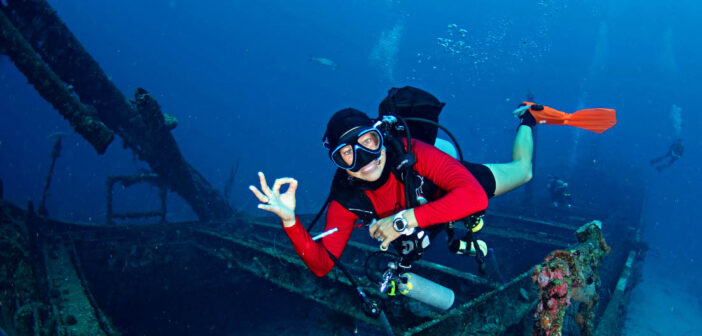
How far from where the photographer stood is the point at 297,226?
2.75 m

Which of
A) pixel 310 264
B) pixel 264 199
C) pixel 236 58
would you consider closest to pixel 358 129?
pixel 264 199

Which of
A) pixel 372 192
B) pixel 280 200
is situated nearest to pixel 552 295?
pixel 372 192

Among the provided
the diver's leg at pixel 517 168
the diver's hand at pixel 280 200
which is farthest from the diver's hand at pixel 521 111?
the diver's hand at pixel 280 200

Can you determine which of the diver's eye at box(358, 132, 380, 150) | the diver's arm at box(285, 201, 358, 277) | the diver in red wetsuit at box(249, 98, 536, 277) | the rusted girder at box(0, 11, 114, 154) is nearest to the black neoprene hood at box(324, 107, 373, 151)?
the diver in red wetsuit at box(249, 98, 536, 277)

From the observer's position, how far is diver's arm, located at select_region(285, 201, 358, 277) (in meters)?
2.78

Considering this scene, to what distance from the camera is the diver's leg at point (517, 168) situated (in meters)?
3.73

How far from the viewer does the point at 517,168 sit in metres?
3.92

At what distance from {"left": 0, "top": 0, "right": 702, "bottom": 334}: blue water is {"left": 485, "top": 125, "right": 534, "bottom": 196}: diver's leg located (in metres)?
56.5

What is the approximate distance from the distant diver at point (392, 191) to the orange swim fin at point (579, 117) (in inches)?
59.2

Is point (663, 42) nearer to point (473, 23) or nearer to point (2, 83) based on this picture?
point (473, 23)

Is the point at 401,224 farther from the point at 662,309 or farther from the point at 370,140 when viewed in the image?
the point at 662,309

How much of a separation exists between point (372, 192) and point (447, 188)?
0.72 m

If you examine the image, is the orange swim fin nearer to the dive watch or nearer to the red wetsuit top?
the red wetsuit top

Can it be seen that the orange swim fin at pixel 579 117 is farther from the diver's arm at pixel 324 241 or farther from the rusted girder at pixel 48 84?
the rusted girder at pixel 48 84
